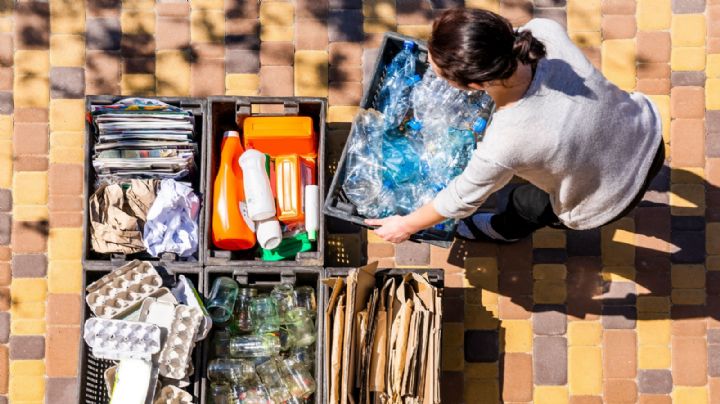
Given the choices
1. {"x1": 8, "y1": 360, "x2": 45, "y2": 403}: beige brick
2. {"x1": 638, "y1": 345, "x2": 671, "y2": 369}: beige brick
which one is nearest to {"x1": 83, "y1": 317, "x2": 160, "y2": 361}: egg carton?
{"x1": 8, "y1": 360, "x2": 45, "y2": 403}: beige brick

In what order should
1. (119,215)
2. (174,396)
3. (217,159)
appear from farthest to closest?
(217,159) < (119,215) < (174,396)

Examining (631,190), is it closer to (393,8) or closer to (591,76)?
(591,76)

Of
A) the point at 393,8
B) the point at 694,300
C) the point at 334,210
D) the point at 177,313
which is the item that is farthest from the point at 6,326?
the point at 694,300

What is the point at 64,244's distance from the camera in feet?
16.0

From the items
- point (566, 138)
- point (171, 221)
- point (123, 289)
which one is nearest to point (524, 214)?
point (566, 138)

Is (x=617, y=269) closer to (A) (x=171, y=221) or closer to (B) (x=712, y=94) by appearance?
(B) (x=712, y=94)

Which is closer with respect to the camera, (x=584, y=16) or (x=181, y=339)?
(x=181, y=339)

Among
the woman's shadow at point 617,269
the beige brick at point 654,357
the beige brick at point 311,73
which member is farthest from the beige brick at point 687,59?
the beige brick at point 311,73

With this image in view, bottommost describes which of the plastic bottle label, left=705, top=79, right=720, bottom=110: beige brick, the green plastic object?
the green plastic object

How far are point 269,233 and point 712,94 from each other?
2.99m

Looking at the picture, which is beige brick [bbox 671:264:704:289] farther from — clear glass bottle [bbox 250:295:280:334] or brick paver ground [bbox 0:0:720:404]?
clear glass bottle [bbox 250:295:280:334]

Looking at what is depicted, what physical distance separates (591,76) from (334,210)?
5.32ft

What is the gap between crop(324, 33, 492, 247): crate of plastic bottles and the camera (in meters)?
4.11

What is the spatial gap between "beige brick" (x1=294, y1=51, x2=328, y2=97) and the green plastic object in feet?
3.49
